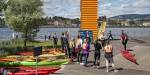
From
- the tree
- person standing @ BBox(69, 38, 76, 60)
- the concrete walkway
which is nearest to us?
the concrete walkway

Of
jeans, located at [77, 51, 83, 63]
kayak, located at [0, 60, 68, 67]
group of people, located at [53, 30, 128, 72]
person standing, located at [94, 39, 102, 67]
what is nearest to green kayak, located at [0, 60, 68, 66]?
kayak, located at [0, 60, 68, 67]

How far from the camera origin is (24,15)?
41.9m

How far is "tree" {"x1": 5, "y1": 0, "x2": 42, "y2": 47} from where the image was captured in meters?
41.7

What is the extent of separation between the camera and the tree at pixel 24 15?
4172 centimetres

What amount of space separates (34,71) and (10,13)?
2188 cm

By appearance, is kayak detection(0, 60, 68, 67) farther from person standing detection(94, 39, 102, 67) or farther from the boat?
person standing detection(94, 39, 102, 67)

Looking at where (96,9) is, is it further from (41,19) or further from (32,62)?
(32,62)

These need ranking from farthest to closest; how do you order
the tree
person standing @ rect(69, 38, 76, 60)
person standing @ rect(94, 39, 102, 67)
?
the tree → person standing @ rect(69, 38, 76, 60) → person standing @ rect(94, 39, 102, 67)

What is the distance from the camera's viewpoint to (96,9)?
4419cm

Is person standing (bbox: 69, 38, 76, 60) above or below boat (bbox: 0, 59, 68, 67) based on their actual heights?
above

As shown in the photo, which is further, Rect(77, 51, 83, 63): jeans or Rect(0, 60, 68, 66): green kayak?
Rect(77, 51, 83, 63): jeans

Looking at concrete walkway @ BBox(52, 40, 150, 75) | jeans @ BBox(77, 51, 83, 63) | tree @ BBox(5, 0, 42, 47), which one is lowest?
concrete walkway @ BBox(52, 40, 150, 75)

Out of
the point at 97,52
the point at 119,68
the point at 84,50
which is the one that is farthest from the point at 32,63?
the point at 119,68

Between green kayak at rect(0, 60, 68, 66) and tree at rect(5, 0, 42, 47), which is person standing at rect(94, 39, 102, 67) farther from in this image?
tree at rect(5, 0, 42, 47)
